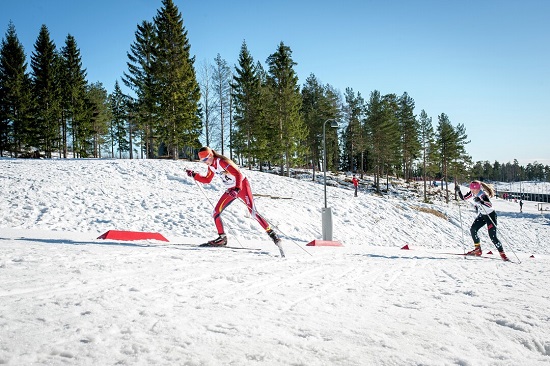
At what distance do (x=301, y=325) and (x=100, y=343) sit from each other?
1428 millimetres

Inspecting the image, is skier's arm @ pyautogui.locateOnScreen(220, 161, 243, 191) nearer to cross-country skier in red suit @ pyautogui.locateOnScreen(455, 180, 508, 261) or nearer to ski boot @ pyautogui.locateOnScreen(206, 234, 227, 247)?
ski boot @ pyautogui.locateOnScreen(206, 234, 227, 247)

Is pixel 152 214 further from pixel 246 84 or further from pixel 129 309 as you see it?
pixel 246 84

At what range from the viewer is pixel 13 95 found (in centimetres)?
3491

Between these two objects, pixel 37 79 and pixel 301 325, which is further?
pixel 37 79

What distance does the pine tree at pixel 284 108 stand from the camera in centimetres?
3250

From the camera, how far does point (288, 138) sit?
32.2 metres

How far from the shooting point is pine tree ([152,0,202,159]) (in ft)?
88.4

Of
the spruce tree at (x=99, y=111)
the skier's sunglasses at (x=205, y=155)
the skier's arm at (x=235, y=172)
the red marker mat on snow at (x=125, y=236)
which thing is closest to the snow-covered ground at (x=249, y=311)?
the red marker mat on snow at (x=125, y=236)

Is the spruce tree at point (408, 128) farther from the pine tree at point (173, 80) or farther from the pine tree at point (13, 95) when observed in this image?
the pine tree at point (13, 95)

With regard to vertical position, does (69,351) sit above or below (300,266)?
above

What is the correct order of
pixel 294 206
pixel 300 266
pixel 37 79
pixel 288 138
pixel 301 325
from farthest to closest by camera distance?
pixel 37 79 → pixel 288 138 → pixel 294 206 → pixel 300 266 → pixel 301 325

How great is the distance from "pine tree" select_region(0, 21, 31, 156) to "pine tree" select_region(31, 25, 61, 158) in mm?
1175

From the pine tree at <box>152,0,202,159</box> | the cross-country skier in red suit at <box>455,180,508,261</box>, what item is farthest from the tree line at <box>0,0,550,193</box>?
the cross-country skier in red suit at <box>455,180,508,261</box>

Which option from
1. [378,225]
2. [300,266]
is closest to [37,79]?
[378,225]
